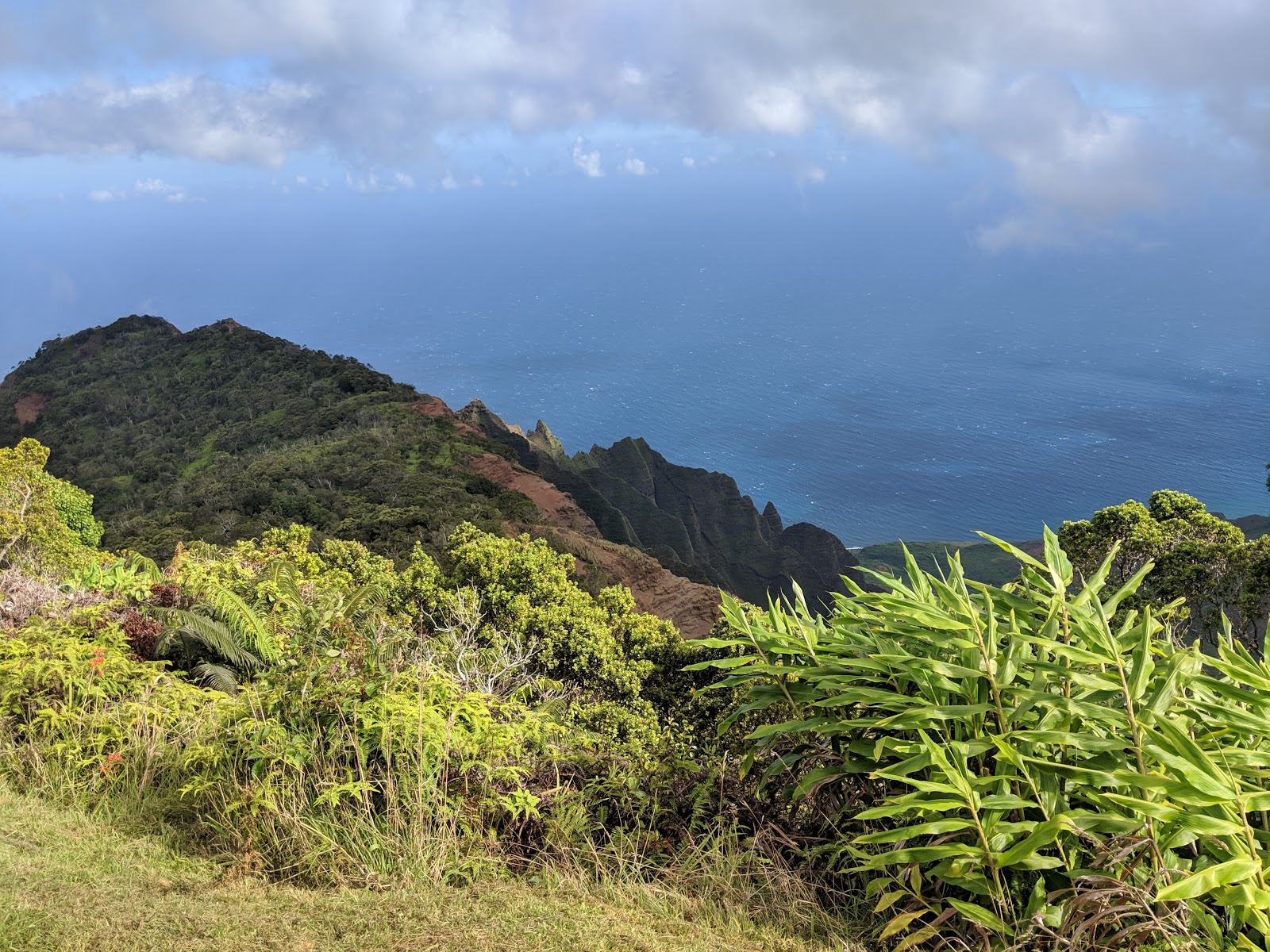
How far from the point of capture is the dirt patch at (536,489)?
27781 mm

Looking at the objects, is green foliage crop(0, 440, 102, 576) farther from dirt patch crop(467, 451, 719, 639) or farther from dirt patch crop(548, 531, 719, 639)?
dirt patch crop(548, 531, 719, 639)

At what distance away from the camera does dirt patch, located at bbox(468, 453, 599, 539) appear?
1094 inches

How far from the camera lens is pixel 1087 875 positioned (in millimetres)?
2107

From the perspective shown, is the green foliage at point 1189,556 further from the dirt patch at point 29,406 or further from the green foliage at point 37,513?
the dirt patch at point 29,406

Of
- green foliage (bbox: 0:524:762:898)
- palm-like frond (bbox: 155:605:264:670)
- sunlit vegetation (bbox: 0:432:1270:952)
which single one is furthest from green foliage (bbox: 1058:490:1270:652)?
palm-like frond (bbox: 155:605:264:670)

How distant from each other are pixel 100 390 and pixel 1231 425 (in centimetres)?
14176

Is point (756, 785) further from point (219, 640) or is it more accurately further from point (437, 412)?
point (437, 412)

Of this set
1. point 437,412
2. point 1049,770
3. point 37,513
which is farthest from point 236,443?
point 1049,770

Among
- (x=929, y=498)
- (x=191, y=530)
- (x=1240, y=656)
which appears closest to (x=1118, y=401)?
(x=929, y=498)

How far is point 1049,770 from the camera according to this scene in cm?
232

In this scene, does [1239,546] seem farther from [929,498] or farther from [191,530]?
[929,498]

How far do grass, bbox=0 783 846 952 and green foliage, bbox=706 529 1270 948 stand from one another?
0.48 metres

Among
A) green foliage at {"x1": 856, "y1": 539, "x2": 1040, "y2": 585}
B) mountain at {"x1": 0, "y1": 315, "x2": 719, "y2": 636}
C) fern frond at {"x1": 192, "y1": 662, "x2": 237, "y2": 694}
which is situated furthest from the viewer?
green foliage at {"x1": 856, "y1": 539, "x2": 1040, "y2": 585}

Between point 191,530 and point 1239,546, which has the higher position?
point 1239,546
